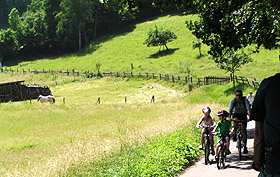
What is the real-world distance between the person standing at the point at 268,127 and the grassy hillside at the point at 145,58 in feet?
122

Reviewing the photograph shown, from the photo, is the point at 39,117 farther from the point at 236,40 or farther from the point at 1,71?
the point at 1,71

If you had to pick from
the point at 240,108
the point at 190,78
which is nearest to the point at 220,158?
the point at 240,108

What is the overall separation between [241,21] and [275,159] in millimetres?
10384

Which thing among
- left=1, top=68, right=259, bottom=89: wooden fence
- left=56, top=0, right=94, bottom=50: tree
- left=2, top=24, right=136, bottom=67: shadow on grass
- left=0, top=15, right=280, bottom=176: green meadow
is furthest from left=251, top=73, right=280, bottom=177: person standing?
left=56, top=0, right=94, bottom=50: tree

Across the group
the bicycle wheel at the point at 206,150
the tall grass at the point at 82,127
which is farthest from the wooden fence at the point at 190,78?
the bicycle wheel at the point at 206,150

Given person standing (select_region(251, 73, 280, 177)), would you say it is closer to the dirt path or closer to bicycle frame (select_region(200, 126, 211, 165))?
the dirt path

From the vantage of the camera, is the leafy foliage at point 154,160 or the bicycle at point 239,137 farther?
the bicycle at point 239,137

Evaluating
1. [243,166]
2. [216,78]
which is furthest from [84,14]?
[243,166]

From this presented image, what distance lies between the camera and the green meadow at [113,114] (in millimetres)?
9602

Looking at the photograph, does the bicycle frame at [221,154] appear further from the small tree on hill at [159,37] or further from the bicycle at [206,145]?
the small tree on hill at [159,37]

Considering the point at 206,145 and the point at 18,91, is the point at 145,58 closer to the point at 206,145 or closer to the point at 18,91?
the point at 18,91

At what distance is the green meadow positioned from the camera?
960 centimetres

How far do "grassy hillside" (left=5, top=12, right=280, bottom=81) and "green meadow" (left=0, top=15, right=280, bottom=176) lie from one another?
0.18m

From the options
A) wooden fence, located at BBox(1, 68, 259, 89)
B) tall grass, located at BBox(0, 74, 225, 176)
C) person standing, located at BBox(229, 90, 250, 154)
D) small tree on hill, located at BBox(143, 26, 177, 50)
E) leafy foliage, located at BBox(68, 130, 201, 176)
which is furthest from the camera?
small tree on hill, located at BBox(143, 26, 177, 50)
